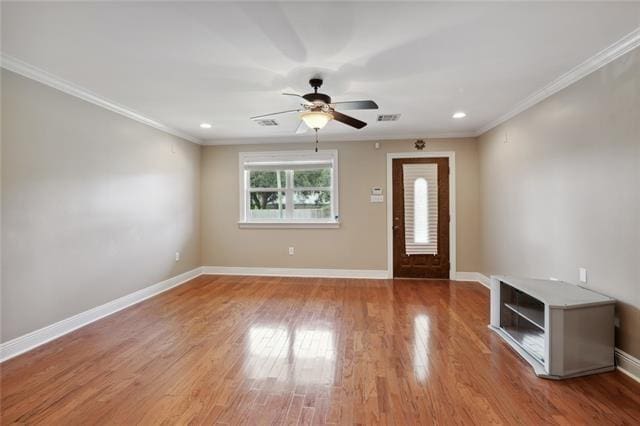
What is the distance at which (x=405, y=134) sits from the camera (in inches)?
195

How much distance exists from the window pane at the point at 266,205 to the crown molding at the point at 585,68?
3.76m

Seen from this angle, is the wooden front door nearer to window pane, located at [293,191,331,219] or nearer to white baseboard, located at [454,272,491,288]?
white baseboard, located at [454,272,491,288]

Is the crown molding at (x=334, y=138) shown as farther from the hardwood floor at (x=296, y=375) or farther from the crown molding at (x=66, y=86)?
the hardwood floor at (x=296, y=375)

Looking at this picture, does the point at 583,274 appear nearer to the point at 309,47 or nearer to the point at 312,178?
the point at 309,47

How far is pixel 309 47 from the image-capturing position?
222 centimetres

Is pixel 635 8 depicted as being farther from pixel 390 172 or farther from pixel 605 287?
pixel 390 172

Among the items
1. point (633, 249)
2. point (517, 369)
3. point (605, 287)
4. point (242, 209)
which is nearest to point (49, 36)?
point (242, 209)

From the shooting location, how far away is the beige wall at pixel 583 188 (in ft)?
7.13


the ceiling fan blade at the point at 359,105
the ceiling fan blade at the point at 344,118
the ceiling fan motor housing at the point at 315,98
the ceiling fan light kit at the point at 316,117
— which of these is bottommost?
the ceiling fan light kit at the point at 316,117

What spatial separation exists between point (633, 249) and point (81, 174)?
494 cm

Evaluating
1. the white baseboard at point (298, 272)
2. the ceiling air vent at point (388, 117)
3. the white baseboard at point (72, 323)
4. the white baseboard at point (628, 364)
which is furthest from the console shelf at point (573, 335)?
the white baseboard at point (72, 323)

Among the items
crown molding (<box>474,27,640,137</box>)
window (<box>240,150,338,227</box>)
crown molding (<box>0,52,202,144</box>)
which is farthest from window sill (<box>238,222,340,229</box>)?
crown molding (<box>474,27,640,137</box>)

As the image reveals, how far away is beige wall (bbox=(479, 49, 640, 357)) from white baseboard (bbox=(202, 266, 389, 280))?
2002 millimetres

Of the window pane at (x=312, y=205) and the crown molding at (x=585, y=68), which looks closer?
the crown molding at (x=585, y=68)
